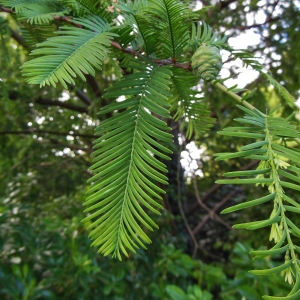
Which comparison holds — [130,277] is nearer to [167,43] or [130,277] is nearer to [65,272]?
[65,272]

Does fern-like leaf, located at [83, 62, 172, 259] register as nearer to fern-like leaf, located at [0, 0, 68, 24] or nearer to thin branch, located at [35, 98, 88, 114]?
fern-like leaf, located at [0, 0, 68, 24]

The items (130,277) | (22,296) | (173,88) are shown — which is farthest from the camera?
(130,277)

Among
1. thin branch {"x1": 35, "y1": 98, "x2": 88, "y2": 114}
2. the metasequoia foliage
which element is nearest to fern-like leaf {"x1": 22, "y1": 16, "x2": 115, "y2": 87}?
the metasequoia foliage

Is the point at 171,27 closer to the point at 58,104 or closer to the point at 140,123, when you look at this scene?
the point at 140,123

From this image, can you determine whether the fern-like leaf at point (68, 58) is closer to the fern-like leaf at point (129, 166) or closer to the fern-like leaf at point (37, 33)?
the fern-like leaf at point (129, 166)

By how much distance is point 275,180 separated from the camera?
21 cm

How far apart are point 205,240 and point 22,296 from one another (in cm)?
185

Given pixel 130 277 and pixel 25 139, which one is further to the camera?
pixel 25 139

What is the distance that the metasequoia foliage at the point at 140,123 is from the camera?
0.21 m

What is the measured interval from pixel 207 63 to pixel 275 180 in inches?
4.6

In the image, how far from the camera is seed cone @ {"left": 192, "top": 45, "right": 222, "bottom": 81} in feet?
0.88

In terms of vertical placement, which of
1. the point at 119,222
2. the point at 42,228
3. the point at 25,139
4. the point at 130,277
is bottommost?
the point at 130,277

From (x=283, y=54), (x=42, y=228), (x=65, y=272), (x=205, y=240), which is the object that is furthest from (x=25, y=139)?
(x=205, y=240)

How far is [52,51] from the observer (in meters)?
0.24
